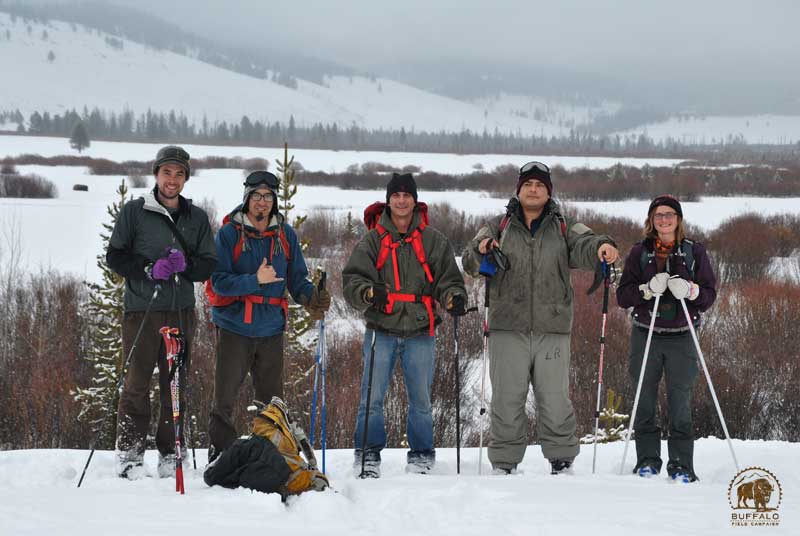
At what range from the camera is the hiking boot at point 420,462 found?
499 centimetres

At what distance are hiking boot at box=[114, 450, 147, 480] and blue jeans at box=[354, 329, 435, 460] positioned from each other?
153cm

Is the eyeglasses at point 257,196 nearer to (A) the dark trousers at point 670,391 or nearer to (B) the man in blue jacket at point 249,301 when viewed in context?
(B) the man in blue jacket at point 249,301

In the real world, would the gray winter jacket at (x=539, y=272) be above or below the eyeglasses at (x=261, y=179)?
below

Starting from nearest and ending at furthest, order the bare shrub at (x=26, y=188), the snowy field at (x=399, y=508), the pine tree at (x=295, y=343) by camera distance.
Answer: the snowy field at (x=399, y=508) → the pine tree at (x=295, y=343) → the bare shrub at (x=26, y=188)

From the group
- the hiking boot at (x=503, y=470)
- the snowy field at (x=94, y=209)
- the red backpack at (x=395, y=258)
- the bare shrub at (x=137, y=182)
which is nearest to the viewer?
the red backpack at (x=395, y=258)

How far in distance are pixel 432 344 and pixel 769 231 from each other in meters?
23.5

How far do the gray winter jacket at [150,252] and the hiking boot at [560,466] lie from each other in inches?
112

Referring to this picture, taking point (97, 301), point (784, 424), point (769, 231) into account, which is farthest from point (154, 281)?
point (769, 231)

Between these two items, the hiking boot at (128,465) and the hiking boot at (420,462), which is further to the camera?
the hiking boot at (420,462)

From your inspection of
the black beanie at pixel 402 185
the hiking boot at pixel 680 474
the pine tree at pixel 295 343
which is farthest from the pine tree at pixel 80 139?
the hiking boot at pixel 680 474

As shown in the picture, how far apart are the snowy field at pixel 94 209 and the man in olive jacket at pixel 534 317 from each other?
15.5 meters

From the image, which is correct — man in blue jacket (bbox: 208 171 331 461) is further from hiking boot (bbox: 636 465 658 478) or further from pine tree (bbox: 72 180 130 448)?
pine tree (bbox: 72 180 130 448)

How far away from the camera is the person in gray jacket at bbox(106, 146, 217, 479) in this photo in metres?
4.59

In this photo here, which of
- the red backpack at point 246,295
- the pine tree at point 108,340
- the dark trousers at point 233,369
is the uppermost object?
the red backpack at point 246,295
